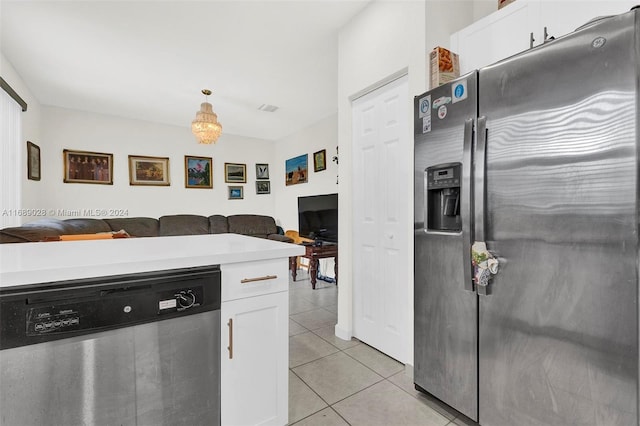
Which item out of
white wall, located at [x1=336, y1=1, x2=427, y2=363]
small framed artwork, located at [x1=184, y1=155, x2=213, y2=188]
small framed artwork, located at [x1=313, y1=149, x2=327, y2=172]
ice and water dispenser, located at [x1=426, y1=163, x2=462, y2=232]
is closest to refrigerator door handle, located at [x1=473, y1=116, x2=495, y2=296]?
ice and water dispenser, located at [x1=426, y1=163, x2=462, y2=232]

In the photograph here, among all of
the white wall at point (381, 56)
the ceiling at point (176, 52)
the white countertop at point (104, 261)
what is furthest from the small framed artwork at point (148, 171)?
the white countertop at point (104, 261)

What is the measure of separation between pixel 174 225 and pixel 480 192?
5.06 m

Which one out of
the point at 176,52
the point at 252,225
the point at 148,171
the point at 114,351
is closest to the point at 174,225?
the point at 148,171

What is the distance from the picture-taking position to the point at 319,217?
450 centimetres

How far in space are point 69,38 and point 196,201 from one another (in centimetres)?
330

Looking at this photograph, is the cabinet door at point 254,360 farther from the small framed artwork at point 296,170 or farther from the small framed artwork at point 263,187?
the small framed artwork at point 263,187

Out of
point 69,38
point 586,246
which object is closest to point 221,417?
point 586,246

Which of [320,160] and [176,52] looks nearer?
[176,52]

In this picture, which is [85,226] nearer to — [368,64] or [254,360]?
[254,360]

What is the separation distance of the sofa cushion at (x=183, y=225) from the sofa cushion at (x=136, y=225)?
0.12m

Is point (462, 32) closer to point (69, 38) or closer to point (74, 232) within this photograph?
point (69, 38)

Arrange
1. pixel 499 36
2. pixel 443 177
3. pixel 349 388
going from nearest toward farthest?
pixel 443 177, pixel 499 36, pixel 349 388

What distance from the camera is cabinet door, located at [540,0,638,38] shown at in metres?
1.23

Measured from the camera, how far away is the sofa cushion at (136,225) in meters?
4.58
